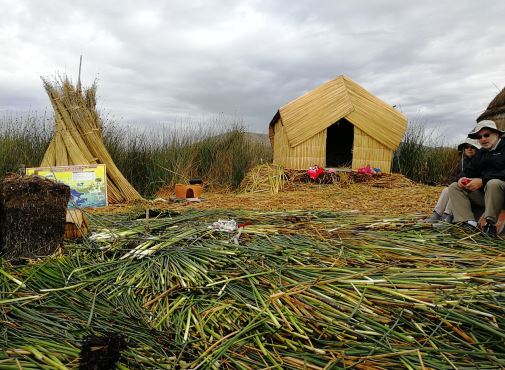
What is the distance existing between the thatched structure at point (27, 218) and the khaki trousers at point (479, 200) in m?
2.86

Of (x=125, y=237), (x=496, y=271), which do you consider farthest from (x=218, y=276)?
(x=496, y=271)

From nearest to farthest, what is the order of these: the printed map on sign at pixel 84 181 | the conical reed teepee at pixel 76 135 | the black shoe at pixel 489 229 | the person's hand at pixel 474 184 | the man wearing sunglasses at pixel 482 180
Result: the black shoe at pixel 489 229, the man wearing sunglasses at pixel 482 180, the person's hand at pixel 474 184, the printed map on sign at pixel 84 181, the conical reed teepee at pixel 76 135

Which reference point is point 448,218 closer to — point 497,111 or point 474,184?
point 474,184

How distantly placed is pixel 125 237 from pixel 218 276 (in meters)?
0.96

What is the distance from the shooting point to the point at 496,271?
1906mm

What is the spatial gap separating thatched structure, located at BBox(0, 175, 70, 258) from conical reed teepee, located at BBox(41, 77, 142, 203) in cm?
337

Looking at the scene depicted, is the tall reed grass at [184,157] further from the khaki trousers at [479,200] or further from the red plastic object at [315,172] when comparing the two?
the khaki trousers at [479,200]

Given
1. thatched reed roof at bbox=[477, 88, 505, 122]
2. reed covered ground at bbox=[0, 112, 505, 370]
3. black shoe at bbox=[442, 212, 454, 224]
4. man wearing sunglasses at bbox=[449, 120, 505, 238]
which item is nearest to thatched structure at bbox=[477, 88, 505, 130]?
thatched reed roof at bbox=[477, 88, 505, 122]

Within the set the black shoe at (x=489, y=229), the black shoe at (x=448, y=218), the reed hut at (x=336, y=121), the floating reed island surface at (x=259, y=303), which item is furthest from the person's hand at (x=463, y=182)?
the reed hut at (x=336, y=121)

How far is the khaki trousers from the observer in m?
2.84

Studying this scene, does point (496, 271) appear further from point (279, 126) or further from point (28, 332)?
point (279, 126)

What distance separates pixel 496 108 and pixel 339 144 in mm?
3843

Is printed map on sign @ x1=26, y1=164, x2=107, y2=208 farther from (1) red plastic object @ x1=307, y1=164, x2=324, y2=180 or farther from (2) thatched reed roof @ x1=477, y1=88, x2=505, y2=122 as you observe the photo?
(2) thatched reed roof @ x1=477, y1=88, x2=505, y2=122

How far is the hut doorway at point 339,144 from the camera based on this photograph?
1023cm
